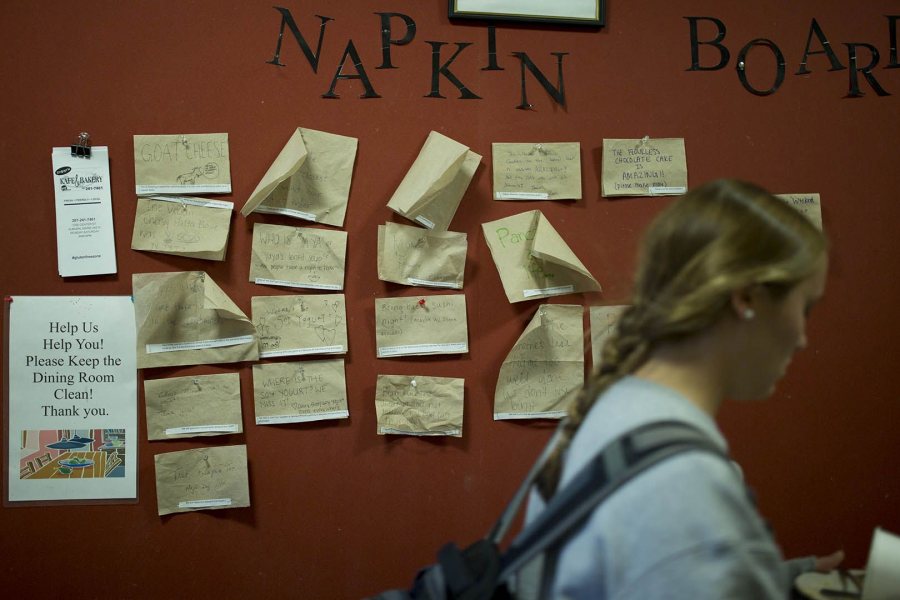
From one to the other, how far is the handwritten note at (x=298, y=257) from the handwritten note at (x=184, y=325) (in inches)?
4.5

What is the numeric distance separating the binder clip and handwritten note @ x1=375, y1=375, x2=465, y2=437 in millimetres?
846

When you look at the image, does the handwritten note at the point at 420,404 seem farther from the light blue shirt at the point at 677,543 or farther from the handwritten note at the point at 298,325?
the light blue shirt at the point at 677,543

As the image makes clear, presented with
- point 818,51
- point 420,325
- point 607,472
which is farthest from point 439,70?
point 607,472

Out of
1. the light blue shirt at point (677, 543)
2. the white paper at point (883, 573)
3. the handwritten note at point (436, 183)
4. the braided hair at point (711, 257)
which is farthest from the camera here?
the handwritten note at point (436, 183)

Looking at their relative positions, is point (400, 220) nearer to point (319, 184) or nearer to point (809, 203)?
point (319, 184)

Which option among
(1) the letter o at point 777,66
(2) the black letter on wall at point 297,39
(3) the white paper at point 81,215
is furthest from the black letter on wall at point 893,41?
(3) the white paper at point 81,215

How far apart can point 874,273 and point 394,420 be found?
1266mm

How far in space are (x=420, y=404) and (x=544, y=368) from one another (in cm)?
31

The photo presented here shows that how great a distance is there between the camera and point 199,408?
1.70 m

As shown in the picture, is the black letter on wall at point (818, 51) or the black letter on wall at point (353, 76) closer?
the black letter on wall at point (353, 76)

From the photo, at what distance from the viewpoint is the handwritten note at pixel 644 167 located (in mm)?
1765

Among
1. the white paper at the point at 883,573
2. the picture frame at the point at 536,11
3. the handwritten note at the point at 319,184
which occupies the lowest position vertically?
the white paper at the point at 883,573

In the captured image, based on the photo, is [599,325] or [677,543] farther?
[599,325]

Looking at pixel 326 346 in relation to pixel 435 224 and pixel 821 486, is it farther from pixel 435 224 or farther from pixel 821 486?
pixel 821 486
